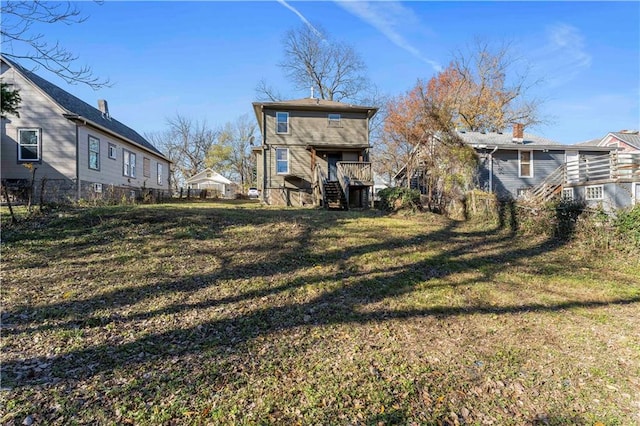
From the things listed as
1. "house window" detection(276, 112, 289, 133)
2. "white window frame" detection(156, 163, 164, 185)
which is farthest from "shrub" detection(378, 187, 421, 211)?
"white window frame" detection(156, 163, 164, 185)

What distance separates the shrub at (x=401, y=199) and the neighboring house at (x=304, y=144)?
3.90 metres

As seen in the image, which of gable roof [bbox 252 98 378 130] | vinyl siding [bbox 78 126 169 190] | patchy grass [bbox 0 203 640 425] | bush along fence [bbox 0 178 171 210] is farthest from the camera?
gable roof [bbox 252 98 378 130]

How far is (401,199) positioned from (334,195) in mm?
3767

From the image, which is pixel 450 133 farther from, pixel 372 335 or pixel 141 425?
pixel 141 425

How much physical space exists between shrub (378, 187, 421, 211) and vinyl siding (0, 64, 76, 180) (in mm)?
13306

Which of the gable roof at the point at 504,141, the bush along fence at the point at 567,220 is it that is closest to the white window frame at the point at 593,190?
the gable roof at the point at 504,141

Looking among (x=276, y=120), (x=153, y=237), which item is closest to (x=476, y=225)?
(x=153, y=237)

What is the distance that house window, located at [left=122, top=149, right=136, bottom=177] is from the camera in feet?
64.8

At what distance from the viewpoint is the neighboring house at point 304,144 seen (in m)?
19.5

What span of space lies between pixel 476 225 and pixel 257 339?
382 inches

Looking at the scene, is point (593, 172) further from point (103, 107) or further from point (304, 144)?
point (103, 107)

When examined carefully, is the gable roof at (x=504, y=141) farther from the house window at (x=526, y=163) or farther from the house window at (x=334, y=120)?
the house window at (x=334, y=120)

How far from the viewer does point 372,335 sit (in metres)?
4.25

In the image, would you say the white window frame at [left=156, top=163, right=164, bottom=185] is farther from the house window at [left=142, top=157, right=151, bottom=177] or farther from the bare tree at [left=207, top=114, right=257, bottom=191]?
the bare tree at [left=207, top=114, right=257, bottom=191]
